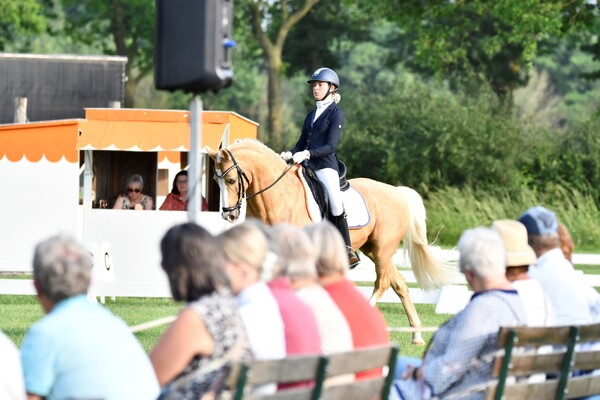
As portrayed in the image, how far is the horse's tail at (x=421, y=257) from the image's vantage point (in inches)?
606

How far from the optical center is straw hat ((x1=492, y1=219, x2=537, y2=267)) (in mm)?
7039

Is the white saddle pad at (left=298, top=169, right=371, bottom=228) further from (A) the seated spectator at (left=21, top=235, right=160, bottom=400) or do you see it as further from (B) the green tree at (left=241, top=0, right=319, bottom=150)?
(B) the green tree at (left=241, top=0, right=319, bottom=150)

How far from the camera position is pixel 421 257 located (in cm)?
1557

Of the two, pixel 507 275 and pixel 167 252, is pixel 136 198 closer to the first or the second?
pixel 507 275

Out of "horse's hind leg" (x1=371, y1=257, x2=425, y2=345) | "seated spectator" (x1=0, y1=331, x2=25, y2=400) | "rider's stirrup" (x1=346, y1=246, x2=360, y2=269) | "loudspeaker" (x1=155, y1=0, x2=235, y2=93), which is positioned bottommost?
"horse's hind leg" (x1=371, y1=257, x2=425, y2=345)

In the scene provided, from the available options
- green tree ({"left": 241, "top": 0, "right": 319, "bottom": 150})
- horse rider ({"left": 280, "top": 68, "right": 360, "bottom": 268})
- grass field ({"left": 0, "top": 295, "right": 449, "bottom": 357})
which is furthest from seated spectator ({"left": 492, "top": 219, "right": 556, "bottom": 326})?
green tree ({"left": 241, "top": 0, "right": 319, "bottom": 150})

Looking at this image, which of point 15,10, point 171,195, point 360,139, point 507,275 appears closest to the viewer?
point 507,275

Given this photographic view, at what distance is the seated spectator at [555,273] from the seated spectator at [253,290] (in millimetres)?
2070

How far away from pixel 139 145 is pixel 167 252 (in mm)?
13394

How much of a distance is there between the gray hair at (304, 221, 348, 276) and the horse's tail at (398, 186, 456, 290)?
9115mm

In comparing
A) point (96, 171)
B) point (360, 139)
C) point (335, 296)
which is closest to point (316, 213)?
point (96, 171)

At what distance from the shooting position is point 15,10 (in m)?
52.5

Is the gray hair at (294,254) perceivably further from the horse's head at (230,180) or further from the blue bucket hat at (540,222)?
the horse's head at (230,180)

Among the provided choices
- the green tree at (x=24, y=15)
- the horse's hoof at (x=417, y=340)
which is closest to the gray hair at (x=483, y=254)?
the horse's hoof at (x=417, y=340)
